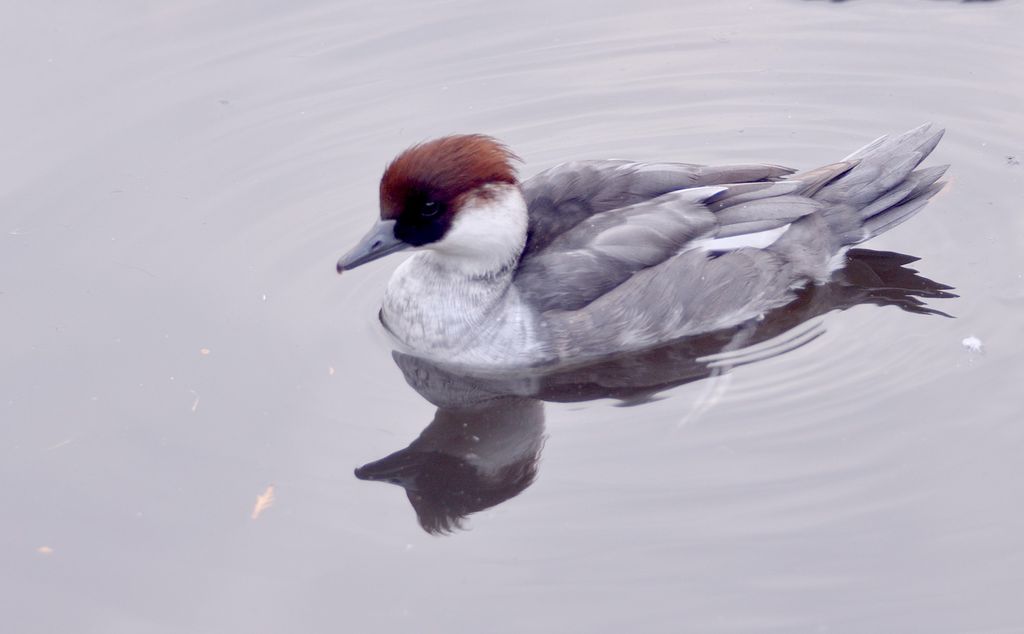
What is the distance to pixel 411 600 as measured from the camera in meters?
6.80

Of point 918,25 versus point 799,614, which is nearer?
point 799,614

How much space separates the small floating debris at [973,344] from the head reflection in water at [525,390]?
0.41 m

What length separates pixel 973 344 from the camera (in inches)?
325

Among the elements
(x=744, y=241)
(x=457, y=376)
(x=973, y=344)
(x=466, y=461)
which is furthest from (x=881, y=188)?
(x=466, y=461)

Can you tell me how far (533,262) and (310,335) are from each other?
1597mm

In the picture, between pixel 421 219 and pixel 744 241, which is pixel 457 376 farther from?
pixel 744 241

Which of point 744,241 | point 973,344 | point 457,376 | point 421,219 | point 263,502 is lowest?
point 263,502

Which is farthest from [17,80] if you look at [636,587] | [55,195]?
[636,587]

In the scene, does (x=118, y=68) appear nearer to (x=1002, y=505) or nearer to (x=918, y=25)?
(x=918, y=25)

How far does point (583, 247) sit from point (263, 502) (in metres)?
2.55

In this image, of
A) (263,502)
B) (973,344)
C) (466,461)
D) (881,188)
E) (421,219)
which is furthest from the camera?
(881,188)

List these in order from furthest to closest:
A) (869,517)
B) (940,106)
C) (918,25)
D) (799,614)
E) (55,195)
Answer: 1. (918,25)
2. (940,106)
3. (55,195)
4. (869,517)
5. (799,614)

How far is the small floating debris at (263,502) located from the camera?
7.37 m

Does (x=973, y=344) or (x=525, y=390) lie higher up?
(x=973, y=344)
